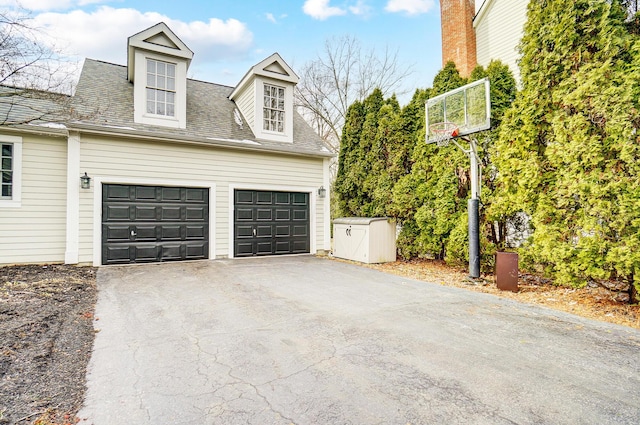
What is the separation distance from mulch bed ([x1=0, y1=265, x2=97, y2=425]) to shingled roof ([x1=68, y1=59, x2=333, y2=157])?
3.87 metres

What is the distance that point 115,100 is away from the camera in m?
8.36

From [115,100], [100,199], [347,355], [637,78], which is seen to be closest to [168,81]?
[115,100]

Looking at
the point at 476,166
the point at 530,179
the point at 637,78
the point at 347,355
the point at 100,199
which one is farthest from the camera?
the point at 100,199

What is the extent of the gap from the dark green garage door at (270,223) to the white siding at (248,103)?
2.23 m

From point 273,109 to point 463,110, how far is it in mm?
5616

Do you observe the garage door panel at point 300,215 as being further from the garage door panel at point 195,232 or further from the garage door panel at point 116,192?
the garage door panel at point 116,192

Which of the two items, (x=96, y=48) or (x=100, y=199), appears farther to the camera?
(x=96, y=48)

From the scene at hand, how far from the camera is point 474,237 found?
19.5 feet

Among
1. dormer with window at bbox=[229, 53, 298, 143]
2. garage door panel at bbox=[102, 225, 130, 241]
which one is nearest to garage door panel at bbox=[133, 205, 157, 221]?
garage door panel at bbox=[102, 225, 130, 241]

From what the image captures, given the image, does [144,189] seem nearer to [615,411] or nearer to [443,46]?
[615,411]

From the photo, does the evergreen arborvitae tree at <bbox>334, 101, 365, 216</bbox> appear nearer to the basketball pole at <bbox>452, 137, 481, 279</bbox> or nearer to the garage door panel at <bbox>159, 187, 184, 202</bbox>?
the basketball pole at <bbox>452, 137, 481, 279</bbox>

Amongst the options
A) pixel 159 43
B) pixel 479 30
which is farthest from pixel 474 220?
pixel 479 30

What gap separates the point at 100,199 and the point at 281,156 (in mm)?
4631

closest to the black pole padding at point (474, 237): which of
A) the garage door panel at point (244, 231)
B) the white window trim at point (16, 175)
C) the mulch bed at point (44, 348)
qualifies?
the garage door panel at point (244, 231)
